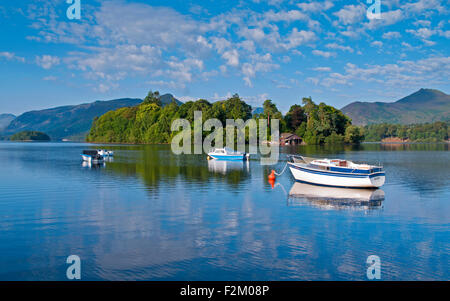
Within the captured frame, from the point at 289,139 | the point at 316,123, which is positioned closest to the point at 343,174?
the point at 289,139

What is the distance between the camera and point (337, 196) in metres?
29.3

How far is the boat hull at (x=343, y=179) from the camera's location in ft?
105

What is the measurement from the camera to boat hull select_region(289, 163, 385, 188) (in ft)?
105

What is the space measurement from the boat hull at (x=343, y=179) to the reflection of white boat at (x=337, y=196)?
0.46m

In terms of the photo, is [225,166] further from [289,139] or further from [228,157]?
[289,139]

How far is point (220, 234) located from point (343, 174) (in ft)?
59.4

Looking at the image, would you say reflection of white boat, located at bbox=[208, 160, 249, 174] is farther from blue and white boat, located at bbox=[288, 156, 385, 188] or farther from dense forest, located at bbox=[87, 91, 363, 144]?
dense forest, located at bbox=[87, 91, 363, 144]

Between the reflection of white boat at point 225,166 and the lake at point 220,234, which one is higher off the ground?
the reflection of white boat at point 225,166

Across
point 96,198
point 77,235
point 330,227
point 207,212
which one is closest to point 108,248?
point 77,235

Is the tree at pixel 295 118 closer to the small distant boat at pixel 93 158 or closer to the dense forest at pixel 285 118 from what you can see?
the dense forest at pixel 285 118

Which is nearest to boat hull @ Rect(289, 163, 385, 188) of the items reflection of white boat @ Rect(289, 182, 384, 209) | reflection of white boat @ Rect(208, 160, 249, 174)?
reflection of white boat @ Rect(289, 182, 384, 209)

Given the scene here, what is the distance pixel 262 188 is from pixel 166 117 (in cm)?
14726

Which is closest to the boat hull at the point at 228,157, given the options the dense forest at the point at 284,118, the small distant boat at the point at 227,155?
the small distant boat at the point at 227,155
